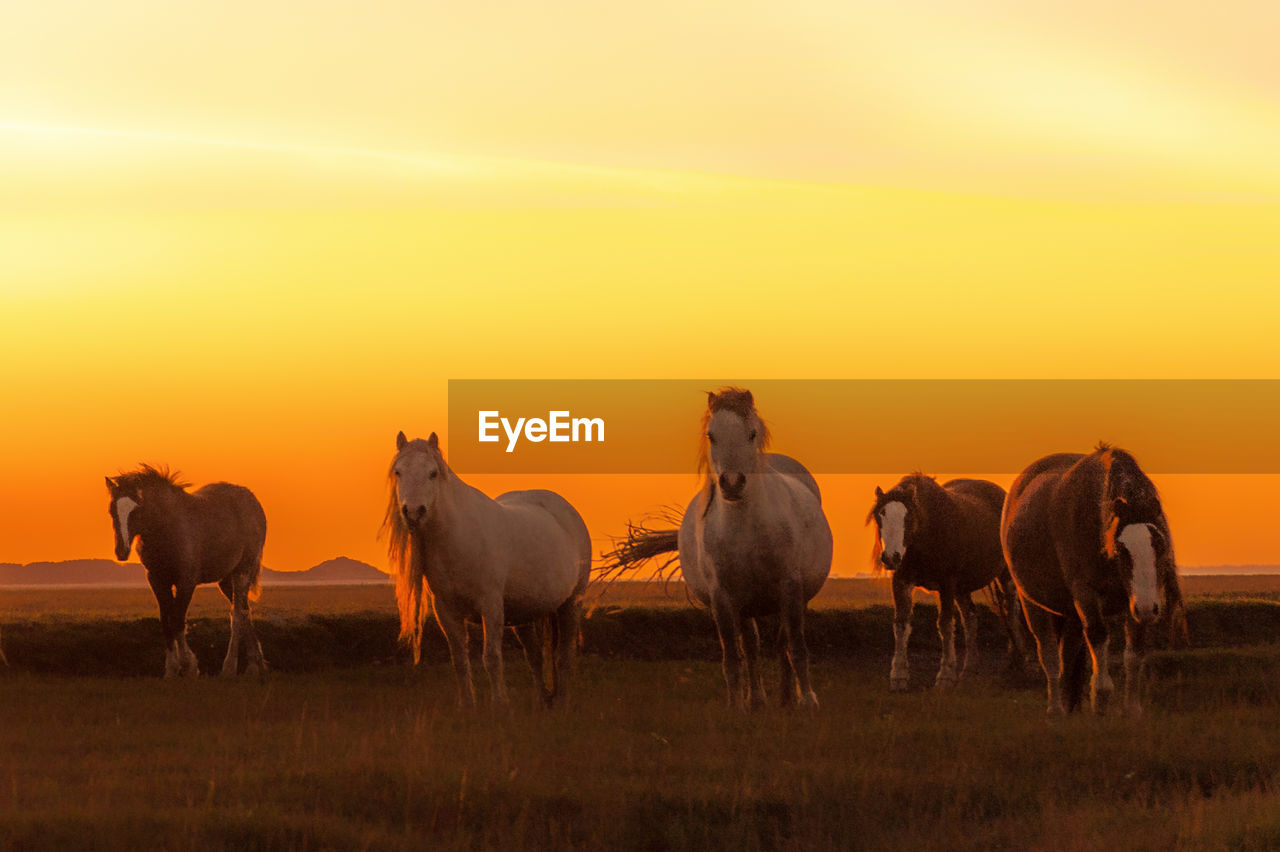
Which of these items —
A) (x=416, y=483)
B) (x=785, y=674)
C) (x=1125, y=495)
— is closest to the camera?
(x=1125, y=495)

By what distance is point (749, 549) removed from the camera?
12805 mm

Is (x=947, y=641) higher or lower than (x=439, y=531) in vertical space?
lower

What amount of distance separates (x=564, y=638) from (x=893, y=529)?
14.8ft

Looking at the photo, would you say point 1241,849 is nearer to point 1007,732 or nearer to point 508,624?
point 1007,732

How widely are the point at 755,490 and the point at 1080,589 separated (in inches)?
117

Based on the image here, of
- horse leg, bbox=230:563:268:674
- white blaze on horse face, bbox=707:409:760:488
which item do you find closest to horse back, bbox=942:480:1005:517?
white blaze on horse face, bbox=707:409:760:488

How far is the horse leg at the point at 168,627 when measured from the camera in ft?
62.3

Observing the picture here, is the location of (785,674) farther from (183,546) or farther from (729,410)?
(183,546)

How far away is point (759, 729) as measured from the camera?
1135 centimetres

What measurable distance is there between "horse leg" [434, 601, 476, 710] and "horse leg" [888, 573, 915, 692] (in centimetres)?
590

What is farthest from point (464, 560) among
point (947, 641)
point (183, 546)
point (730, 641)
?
point (183, 546)

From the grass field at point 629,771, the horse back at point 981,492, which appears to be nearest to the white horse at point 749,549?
the grass field at point 629,771

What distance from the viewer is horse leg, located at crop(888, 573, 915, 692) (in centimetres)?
1702

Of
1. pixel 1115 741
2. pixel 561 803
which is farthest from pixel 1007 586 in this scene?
pixel 561 803
